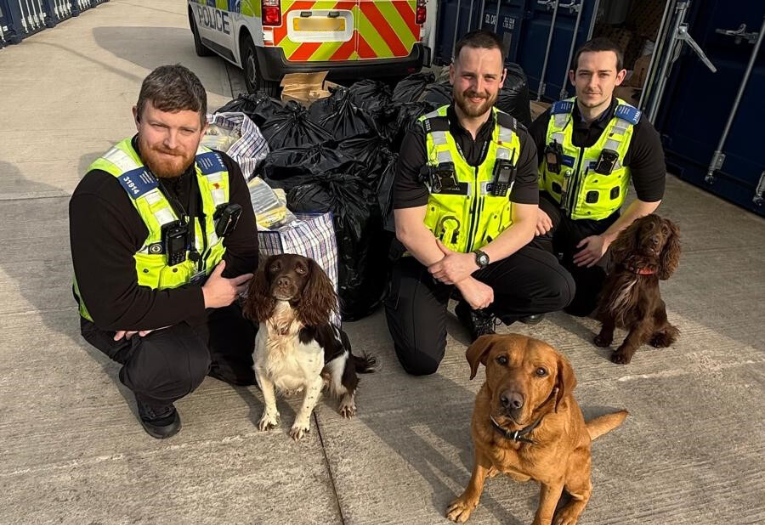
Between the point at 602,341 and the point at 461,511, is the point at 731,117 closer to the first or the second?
the point at 602,341

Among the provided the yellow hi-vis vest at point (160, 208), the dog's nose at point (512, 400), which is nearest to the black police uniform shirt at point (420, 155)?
the yellow hi-vis vest at point (160, 208)

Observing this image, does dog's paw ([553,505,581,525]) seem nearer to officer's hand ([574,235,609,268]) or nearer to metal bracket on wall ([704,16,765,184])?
officer's hand ([574,235,609,268])

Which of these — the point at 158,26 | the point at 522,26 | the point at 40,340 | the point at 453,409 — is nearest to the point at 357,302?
the point at 453,409

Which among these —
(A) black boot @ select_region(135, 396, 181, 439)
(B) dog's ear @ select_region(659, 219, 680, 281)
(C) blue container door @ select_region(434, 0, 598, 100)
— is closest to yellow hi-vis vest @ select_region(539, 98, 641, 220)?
(B) dog's ear @ select_region(659, 219, 680, 281)

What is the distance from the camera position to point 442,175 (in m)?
2.92

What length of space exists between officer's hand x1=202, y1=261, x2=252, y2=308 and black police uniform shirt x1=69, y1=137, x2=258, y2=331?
4 centimetres

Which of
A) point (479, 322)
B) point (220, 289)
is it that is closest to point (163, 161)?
point (220, 289)

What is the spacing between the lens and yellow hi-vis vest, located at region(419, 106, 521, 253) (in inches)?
115

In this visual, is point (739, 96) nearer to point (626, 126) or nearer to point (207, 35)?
point (626, 126)

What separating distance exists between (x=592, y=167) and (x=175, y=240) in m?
2.55

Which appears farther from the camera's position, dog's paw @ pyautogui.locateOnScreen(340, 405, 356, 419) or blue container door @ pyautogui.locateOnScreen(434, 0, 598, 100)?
blue container door @ pyautogui.locateOnScreen(434, 0, 598, 100)

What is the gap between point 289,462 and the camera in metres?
2.50

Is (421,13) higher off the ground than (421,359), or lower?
higher

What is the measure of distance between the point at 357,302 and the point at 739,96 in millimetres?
4339
